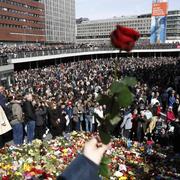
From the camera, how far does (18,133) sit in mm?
11180

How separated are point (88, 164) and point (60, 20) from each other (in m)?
160

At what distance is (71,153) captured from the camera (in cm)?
891

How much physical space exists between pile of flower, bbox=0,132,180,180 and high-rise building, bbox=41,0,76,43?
5128 inches

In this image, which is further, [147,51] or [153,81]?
[147,51]

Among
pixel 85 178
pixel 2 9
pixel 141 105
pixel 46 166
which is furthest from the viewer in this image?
pixel 2 9

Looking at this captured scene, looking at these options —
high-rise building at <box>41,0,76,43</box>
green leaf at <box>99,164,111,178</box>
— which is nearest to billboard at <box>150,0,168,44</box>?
high-rise building at <box>41,0,76,43</box>

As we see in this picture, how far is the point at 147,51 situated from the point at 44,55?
125ft

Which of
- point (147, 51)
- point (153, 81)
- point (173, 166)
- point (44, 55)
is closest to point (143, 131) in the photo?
point (173, 166)

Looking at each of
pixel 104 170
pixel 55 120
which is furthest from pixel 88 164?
pixel 55 120

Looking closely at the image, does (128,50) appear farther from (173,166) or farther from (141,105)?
(141,105)

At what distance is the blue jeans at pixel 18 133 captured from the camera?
1110 cm

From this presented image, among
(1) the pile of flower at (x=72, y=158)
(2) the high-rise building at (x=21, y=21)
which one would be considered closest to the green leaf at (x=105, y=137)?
(1) the pile of flower at (x=72, y=158)

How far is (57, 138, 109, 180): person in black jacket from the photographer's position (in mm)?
1433

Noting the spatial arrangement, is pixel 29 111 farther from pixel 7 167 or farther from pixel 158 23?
pixel 158 23
